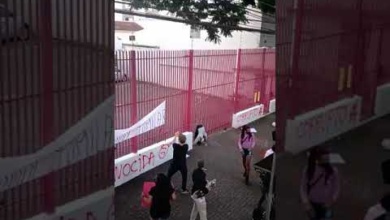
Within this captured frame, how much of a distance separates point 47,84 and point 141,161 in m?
4.52

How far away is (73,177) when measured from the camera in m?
1.67

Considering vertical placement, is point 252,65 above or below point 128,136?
above

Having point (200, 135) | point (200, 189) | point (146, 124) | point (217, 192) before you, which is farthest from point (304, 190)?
point (200, 135)

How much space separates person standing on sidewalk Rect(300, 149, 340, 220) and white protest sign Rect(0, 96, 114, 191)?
798 mm

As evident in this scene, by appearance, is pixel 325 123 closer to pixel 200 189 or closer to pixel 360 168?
pixel 360 168

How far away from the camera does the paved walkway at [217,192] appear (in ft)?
16.0

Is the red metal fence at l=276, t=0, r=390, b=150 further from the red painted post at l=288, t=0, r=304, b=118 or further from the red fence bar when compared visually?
the red fence bar

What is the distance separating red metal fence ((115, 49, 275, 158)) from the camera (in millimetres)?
5594

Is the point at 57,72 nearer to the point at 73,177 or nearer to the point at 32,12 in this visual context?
the point at 32,12

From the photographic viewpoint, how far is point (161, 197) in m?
4.00

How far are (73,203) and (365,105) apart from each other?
108 centimetres

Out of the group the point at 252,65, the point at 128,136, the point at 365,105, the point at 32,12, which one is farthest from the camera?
the point at 252,65

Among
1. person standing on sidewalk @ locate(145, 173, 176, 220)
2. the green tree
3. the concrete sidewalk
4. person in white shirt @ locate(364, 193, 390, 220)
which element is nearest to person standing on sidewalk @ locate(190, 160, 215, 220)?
person standing on sidewalk @ locate(145, 173, 176, 220)

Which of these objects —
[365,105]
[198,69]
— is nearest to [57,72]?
[365,105]
